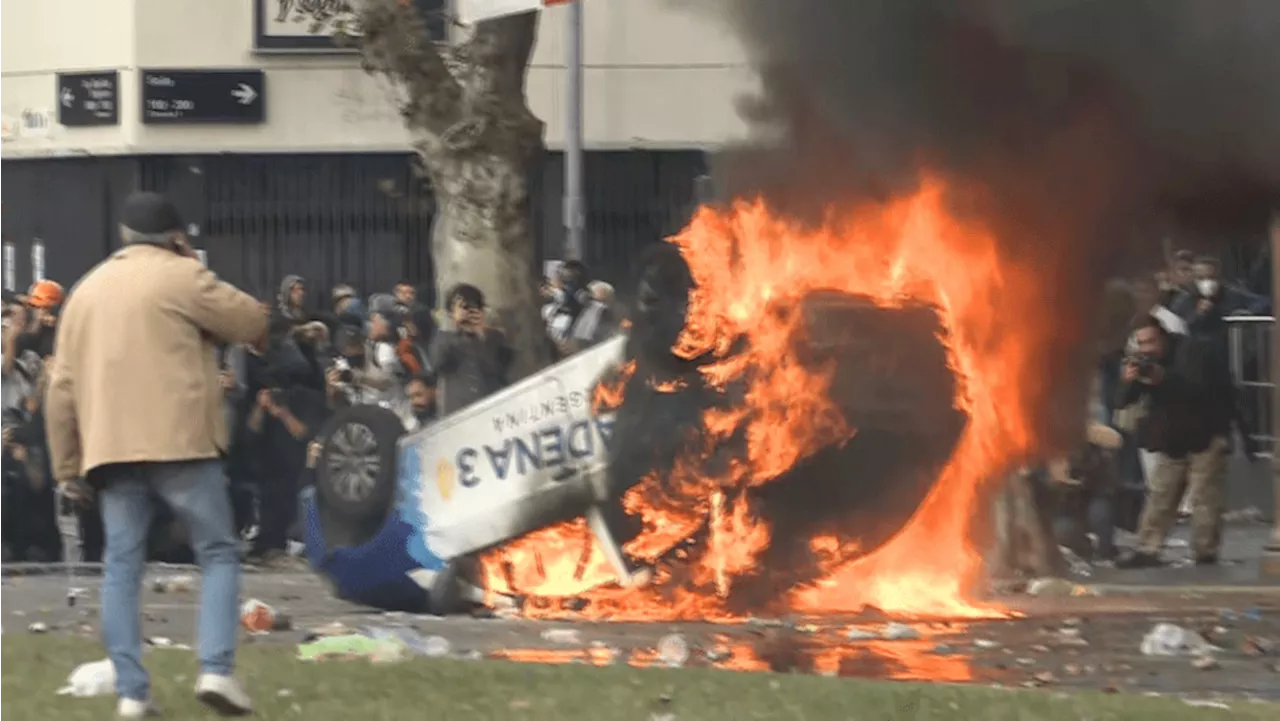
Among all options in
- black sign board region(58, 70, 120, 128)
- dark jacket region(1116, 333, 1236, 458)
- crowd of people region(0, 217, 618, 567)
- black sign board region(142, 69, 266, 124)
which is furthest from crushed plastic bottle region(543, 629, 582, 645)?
black sign board region(58, 70, 120, 128)

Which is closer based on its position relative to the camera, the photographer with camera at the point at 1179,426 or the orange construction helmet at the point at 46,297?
the photographer with camera at the point at 1179,426

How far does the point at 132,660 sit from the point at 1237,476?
10.6 meters

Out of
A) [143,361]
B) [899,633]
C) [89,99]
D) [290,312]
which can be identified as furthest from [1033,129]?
[89,99]

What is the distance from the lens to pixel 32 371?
13930 millimetres

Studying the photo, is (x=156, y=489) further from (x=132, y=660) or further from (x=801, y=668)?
(x=801, y=668)

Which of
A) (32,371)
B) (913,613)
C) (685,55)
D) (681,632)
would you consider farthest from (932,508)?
(685,55)

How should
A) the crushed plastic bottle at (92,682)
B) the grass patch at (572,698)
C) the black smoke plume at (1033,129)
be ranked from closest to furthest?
the grass patch at (572,698), the crushed plastic bottle at (92,682), the black smoke plume at (1033,129)

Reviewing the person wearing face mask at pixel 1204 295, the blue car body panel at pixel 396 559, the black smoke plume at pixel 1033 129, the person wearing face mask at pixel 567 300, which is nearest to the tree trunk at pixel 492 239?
the person wearing face mask at pixel 567 300

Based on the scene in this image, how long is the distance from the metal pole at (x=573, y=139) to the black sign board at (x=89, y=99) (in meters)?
4.65

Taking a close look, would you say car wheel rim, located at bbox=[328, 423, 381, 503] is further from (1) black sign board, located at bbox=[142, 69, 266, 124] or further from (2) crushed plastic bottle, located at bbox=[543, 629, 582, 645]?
(1) black sign board, located at bbox=[142, 69, 266, 124]

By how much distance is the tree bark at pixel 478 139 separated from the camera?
13922 millimetres

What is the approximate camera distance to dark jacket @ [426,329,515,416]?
1183 centimetres

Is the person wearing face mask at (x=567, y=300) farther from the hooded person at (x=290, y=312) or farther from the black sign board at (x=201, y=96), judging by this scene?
the black sign board at (x=201, y=96)

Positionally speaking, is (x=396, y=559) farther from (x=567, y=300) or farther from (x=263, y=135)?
(x=263, y=135)
